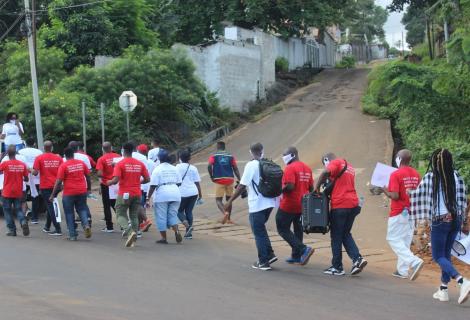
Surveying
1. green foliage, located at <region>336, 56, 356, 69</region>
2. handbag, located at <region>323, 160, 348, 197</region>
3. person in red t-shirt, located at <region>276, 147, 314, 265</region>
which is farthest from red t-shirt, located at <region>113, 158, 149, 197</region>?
green foliage, located at <region>336, 56, 356, 69</region>

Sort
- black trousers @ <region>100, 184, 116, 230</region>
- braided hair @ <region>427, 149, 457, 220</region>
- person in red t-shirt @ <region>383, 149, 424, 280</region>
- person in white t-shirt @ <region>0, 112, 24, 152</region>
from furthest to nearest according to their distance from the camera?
1. person in white t-shirt @ <region>0, 112, 24, 152</region>
2. black trousers @ <region>100, 184, 116, 230</region>
3. person in red t-shirt @ <region>383, 149, 424, 280</region>
4. braided hair @ <region>427, 149, 457, 220</region>

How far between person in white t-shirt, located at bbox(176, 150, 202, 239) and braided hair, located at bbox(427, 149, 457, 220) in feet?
19.8

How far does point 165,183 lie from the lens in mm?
12227

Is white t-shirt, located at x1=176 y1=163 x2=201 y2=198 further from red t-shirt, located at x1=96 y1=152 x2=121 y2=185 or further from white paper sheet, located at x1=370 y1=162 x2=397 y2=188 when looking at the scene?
white paper sheet, located at x1=370 y1=162 x2=397 y2=188

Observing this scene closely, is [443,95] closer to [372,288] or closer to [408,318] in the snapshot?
[372,288]

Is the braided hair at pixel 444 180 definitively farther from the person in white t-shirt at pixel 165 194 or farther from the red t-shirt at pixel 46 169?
the red t-shirt at pixel 46 169

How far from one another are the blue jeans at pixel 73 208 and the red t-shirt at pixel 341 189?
5.19 meters

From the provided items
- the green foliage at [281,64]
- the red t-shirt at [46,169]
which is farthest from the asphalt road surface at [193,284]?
the green foliage at [281,64]

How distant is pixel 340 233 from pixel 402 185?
3.50 feet

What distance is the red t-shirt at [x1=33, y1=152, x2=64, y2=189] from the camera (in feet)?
43.8

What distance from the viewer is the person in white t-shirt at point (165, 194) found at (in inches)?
479

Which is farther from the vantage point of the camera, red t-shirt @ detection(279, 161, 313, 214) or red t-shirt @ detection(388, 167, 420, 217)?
red t-shirt @ detection(279, 161, 313, 214)

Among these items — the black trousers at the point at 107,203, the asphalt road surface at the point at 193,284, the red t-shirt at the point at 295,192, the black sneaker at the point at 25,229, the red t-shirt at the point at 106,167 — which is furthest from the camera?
the black trousers at the point at 107,203

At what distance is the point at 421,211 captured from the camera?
812 centimetres
